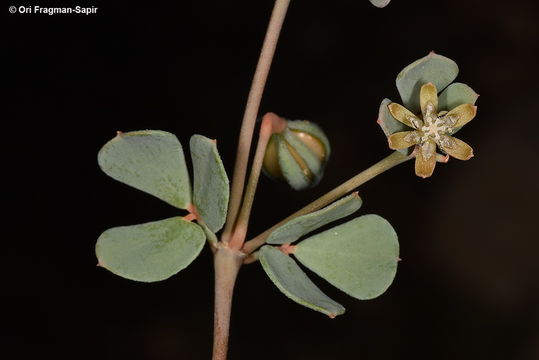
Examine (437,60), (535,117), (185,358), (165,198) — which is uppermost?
(535,117)

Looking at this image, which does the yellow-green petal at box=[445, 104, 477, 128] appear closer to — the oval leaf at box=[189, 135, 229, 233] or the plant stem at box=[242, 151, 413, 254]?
the plant stem at box=[242, 151, 413, 254]

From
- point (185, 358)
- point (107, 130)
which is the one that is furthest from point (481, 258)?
point (107, 130)

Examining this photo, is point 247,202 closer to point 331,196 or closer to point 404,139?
point 331,196

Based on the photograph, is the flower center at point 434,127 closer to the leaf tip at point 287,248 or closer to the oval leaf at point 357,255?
the oval leaf at point 357,255

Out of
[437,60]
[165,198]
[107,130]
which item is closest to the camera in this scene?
[437,60]

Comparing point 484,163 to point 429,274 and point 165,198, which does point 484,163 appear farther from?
point 165,198

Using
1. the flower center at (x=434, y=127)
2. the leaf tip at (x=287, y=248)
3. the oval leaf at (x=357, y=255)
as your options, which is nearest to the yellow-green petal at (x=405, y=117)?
the flower center at (x=434, y=127)

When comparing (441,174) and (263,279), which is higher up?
(441,174)

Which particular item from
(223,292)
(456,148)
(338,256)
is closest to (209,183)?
(223,292)
